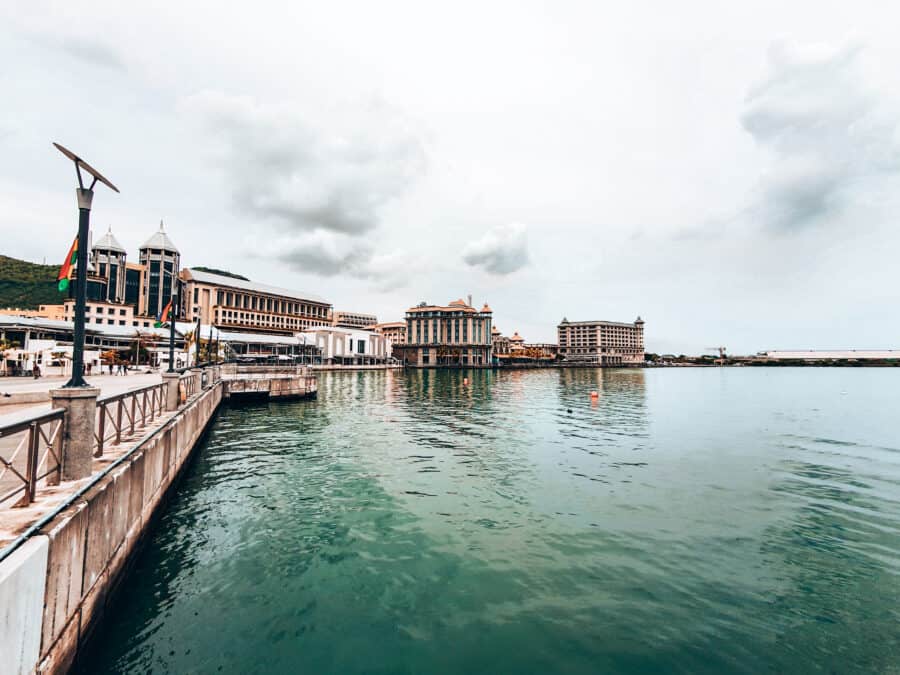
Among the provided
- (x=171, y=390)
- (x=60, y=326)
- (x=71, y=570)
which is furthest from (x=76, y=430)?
(x=60, y=326)

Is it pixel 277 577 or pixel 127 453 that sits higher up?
pixel 127 453

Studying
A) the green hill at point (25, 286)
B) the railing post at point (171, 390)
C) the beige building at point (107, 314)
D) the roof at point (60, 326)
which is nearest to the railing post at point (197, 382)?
the railing post at point (171, 390)

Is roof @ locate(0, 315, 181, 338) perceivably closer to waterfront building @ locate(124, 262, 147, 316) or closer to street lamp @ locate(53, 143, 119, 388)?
street lamp @ locate(53, 143, 119, 388)

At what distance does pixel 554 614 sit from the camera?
9.14 meters

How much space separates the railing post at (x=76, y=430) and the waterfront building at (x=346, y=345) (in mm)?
135742

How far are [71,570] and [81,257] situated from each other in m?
6.84

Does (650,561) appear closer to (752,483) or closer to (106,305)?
(752,483)

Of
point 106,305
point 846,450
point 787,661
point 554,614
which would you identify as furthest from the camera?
point 106,305

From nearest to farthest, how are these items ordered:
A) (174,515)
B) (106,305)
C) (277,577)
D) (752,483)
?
(277,577) → (174,515) → (752,483) → (106,305)

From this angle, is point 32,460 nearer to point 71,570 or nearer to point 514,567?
point 71,570

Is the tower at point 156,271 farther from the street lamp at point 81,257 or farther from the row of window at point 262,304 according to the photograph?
the street lamp at point 81,257

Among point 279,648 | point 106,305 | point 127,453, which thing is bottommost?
point 279,648

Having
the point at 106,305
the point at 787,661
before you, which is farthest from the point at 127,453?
the point at 106,305

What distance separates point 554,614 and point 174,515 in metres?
13.1
